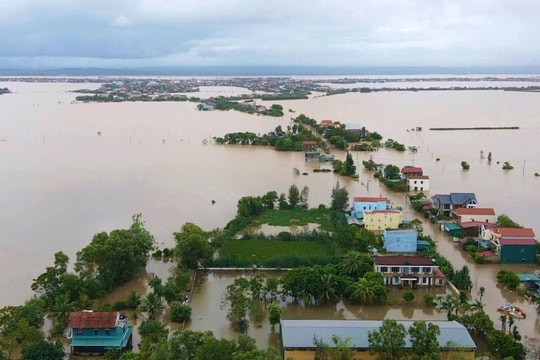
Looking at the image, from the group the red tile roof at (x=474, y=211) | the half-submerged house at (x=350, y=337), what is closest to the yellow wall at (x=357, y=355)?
the half-submerged house at (x=350, y=337)

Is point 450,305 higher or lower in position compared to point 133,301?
higher

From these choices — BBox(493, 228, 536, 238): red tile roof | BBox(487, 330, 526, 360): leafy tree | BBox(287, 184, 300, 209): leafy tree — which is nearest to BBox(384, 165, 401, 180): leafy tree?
BBox(287, 184, 300, 209): leafy tree

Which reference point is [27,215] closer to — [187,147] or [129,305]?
[129,305]

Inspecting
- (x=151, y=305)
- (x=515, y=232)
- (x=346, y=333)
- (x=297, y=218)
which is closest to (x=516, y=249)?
(x=515, y=232)

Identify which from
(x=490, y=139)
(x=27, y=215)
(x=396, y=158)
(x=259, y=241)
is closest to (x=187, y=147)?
(x=396, y=158)

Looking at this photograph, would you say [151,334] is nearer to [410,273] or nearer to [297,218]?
[410,273]

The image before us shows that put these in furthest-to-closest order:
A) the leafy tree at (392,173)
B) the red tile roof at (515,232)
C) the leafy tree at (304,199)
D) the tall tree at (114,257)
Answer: the leafy tree at (392,173)
the leafy tree at (304,199)
the red tile roof at (515,232)
the tall tree at (114,257)

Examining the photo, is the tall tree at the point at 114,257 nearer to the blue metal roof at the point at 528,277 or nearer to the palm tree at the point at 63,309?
the palm tree at the point at 63,309

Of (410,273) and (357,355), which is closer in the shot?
(357,355)
